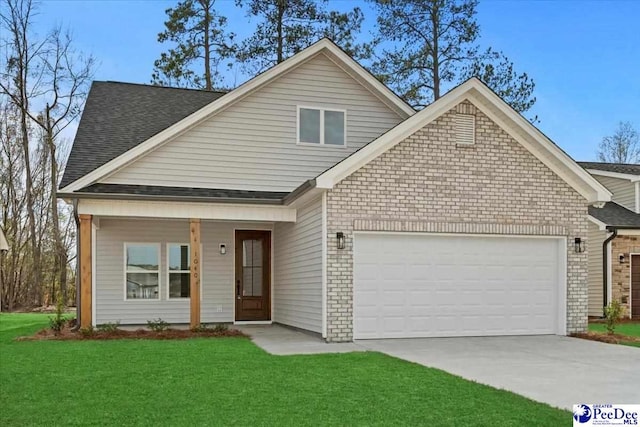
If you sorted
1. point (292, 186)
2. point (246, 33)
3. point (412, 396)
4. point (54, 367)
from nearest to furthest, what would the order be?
point (412, 396), point (54, 367), point (292, 186), point (246, 33)

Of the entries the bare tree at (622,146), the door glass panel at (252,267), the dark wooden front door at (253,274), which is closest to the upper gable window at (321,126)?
the dark wooden front door at (253,274)

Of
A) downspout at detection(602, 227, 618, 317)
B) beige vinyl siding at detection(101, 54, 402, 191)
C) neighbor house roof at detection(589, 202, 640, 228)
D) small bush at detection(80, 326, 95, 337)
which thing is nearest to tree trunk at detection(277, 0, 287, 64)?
beige vinyl siding at detection(101, 54, 402, 191)

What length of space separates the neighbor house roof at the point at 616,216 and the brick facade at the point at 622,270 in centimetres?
45

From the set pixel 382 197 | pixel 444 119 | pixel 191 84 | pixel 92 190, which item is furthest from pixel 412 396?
pixel 191 84

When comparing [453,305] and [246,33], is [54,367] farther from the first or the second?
[246,33]

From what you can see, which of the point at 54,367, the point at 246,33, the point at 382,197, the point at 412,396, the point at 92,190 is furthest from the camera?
the point at 246,33

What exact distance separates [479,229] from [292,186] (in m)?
4.79

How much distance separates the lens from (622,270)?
18781 mm

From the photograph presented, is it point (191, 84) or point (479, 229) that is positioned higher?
point (191, 84)

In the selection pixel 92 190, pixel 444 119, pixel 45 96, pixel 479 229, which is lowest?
pixel 479 229

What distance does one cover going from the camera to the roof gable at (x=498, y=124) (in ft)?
39.2

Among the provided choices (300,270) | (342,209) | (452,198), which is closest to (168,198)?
(300,270)

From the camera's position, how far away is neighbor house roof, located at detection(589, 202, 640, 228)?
61.6ft

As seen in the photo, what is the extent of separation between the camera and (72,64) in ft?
92.1
